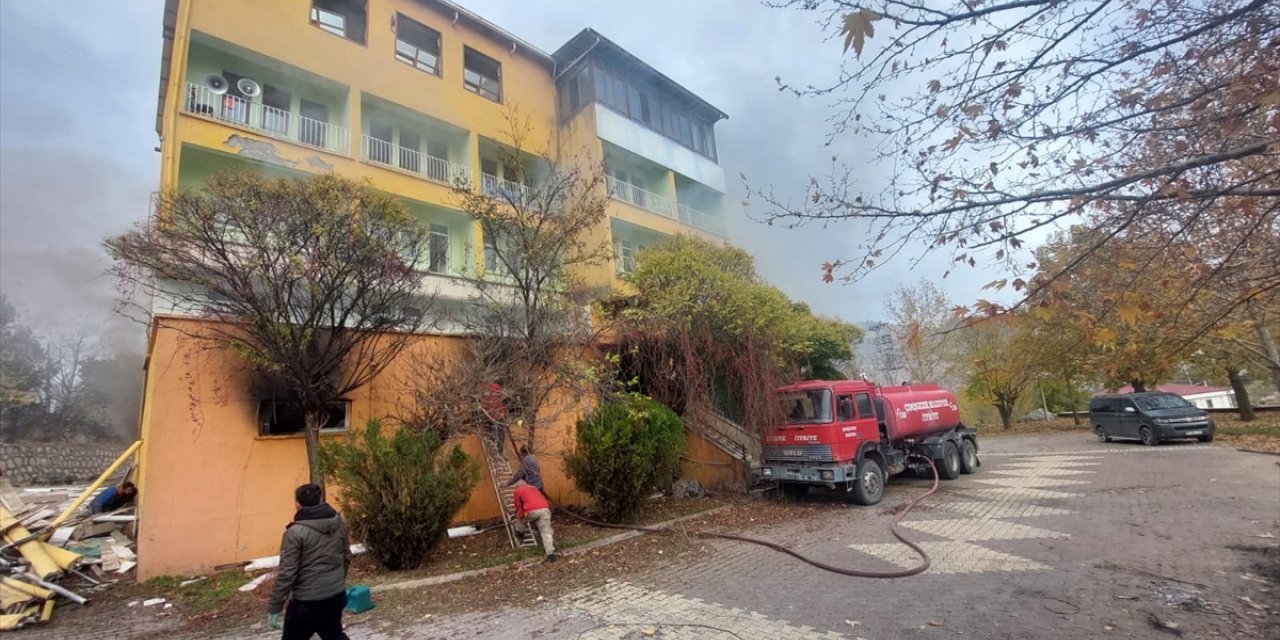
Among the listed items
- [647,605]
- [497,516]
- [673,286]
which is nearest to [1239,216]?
[647,605]

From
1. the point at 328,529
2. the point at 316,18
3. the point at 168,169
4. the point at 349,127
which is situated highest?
the point at 316,18

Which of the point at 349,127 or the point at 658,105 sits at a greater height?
the point at 658,105

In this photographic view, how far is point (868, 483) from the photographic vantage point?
34.2 feet

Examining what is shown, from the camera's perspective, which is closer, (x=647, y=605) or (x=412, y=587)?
(x=647, y=605)

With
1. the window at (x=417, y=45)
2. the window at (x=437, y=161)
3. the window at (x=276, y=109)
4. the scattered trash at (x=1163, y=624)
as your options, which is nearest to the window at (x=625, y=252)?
the window at (x=437, y=161)

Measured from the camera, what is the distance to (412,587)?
6309 millimetres

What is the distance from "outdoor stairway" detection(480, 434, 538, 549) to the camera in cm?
801

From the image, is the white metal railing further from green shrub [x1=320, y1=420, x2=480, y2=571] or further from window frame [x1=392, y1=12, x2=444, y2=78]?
green shrub [x1=320, y1=420, x2=480, y2=571]

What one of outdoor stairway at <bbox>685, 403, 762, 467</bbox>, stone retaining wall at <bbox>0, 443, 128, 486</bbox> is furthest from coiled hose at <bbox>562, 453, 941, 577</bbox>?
stone retaining wall at <bbox>0, 443, 128, 486</bbox>

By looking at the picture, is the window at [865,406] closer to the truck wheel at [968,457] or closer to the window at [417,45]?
the truck wheel at [968,457]

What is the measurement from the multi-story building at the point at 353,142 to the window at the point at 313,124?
4 centimetres

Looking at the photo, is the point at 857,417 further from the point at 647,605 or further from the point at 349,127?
the point at 349,127

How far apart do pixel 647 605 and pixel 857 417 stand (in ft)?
22.7

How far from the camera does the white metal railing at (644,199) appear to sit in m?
17.8
